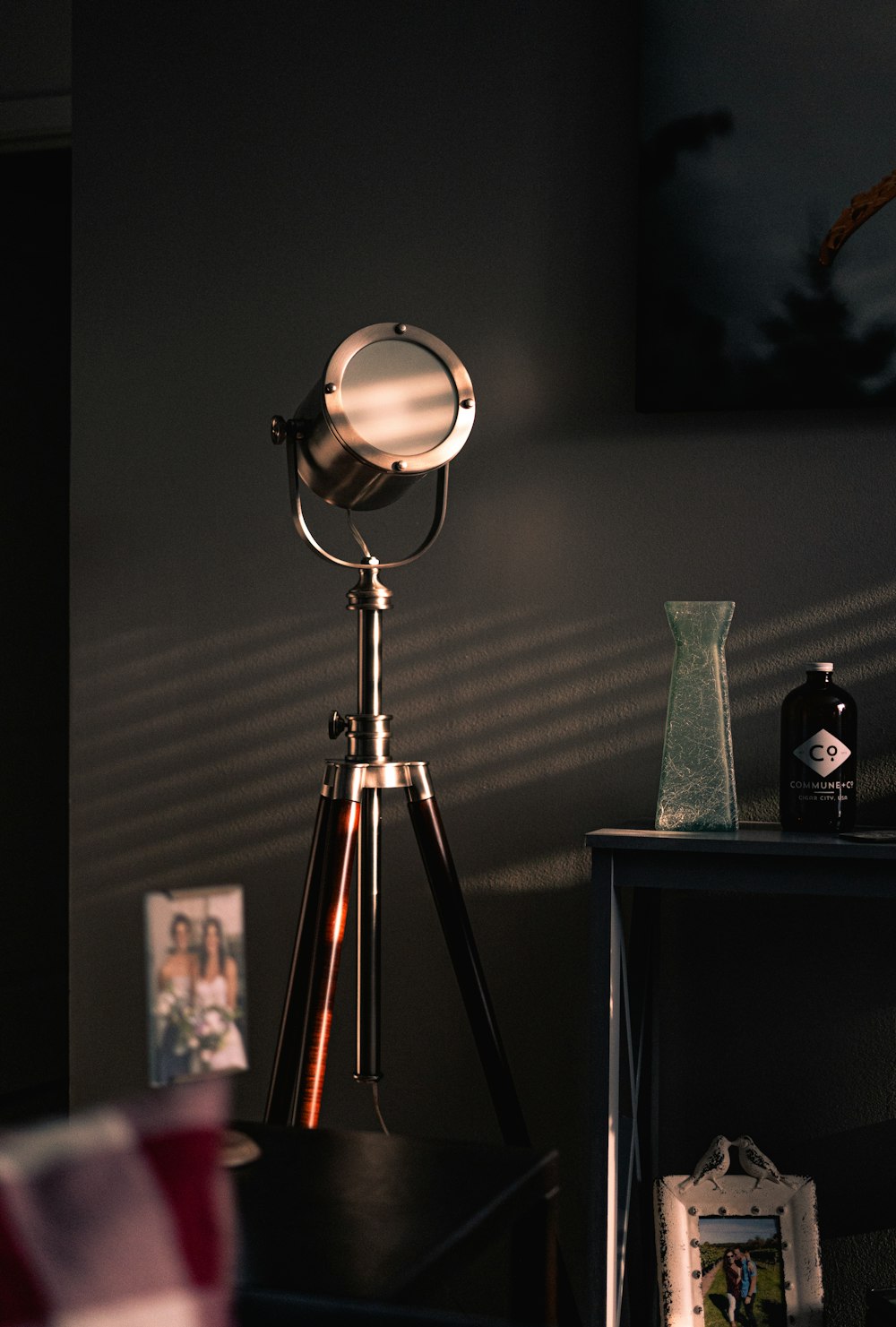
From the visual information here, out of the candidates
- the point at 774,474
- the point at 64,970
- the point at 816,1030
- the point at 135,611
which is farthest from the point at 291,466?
the point at 64,970

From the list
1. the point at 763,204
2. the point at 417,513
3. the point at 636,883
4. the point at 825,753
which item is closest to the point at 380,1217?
the point at 636,883

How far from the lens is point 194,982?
2.87 feet

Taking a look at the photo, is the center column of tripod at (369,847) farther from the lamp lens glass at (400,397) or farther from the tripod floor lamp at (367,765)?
the lamp lens glass at (400,397)

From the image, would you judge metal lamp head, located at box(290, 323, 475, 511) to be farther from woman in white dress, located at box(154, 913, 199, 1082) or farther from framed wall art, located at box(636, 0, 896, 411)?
woman in white dress, located at box(154, 913, 199, 1082)

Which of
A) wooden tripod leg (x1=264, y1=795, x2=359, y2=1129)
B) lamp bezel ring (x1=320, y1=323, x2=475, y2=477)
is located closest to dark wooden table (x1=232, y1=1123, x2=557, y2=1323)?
wooden tripod leg (x1=264, y1=795, x2=359, y2=1129)

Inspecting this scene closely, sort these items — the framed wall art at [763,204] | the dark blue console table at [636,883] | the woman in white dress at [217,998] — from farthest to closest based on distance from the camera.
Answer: the framed wall art at [763,204], the dark blue console table at [636,883], the woman in white dress at [217,998]

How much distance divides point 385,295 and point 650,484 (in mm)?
555

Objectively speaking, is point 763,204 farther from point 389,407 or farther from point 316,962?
point 316,962

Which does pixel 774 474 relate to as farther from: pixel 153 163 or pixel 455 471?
pixel 153 163

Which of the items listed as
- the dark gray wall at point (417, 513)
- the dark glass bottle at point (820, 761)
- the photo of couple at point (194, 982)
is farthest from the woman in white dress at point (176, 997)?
the dark gray wall at point (417, 513)

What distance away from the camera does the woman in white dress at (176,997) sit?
86 centimetres

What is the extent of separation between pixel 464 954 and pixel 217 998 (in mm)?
939

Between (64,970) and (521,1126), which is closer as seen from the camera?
(521,1126)

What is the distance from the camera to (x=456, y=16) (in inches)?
83.8
